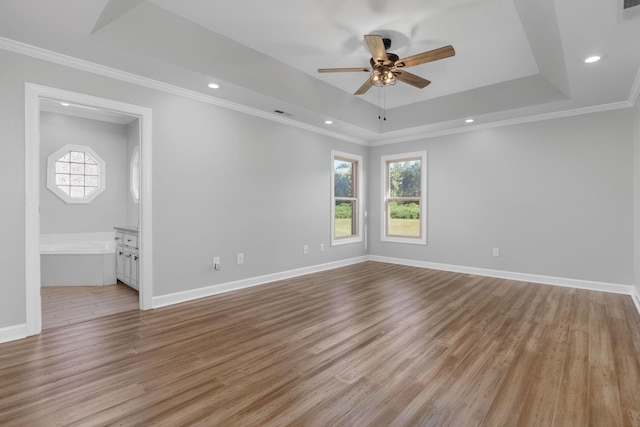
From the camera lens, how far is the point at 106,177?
560 centimetres

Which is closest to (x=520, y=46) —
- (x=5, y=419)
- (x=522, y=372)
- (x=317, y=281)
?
(x=522, y=372)

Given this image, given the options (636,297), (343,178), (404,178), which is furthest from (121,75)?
(636,297)

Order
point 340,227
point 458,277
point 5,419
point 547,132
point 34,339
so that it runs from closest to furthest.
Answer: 1. point 5,419
2. point 34,339
3. point 547,132
4. point 458,277
5. point 340,227

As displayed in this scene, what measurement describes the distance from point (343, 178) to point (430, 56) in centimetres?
349

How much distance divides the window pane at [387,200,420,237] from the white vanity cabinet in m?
4.55

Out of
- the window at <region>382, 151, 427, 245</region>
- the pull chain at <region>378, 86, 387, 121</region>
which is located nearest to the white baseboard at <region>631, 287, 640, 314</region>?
the window at <region>382, 151, 427, 245</region>

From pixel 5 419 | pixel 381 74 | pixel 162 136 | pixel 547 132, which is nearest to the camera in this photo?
pixel 5 419

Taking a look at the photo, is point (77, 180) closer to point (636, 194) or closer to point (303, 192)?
point (303, 192)

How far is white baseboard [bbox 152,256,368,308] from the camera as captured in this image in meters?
3.58

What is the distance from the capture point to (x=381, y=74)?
3287mm

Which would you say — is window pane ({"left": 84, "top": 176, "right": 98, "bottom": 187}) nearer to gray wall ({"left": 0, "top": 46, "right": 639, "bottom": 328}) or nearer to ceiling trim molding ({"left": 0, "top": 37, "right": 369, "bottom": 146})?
gray wall ({"left": 0, "top": 46, "right": 639, "bottom": 328})

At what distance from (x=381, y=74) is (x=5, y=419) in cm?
383

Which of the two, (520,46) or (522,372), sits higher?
(520,46)

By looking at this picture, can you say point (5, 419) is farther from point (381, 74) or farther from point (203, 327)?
point (381, 74)
